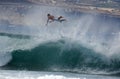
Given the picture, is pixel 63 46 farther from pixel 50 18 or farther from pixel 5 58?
pixel 5 58

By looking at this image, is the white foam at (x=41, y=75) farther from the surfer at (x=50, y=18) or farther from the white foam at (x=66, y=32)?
the surfer at (x=50, y=18)

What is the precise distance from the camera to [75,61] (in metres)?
21.1

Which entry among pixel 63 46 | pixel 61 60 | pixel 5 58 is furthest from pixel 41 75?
pixel 63 46

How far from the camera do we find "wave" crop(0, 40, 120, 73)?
2053 centimetres

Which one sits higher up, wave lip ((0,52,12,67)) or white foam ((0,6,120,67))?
white foam ((0,6,120,67))

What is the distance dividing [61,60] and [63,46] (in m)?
1.30

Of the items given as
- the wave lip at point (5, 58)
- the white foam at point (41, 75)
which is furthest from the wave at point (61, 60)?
the white foam at point (41, 75)

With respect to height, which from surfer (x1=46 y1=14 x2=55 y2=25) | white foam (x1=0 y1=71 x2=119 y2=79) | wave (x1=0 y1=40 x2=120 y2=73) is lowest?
wave (x1=0 y1=40 x2=120 y2=73)

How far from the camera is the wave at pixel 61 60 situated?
20531 mm

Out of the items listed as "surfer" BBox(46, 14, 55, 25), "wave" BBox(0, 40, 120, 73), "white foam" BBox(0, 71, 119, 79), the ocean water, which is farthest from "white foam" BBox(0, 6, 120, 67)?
"white foam" BBox(0, 71, 119, 79)

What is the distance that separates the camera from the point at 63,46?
2227cm

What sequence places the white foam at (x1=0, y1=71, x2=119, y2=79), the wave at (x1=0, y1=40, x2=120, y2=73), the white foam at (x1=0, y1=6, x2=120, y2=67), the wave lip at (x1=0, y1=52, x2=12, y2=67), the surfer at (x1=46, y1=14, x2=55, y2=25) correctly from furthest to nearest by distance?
the surfer at (x1=46, y1=14, x2=55, y2=25)
the white foam at (x1=0, y1=6, x2=120, y2=67)
the wave lip at (x1=0, y1=52, x2=12, y2=67)
the wave at (x1=0, y1=40, x2=120, y2=73)
the white foam at (x1=0, y1=71, x2=119, y2=79)

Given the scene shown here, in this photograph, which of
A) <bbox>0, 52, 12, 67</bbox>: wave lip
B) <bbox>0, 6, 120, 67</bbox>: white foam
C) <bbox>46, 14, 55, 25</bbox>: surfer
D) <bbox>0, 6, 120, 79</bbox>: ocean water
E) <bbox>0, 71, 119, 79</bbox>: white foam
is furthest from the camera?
<bbox>46, 14, 55, 25</bbox>: surfer

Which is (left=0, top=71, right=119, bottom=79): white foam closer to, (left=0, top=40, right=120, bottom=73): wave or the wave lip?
(left=0, top=40, right=120, bottom=73): wave
